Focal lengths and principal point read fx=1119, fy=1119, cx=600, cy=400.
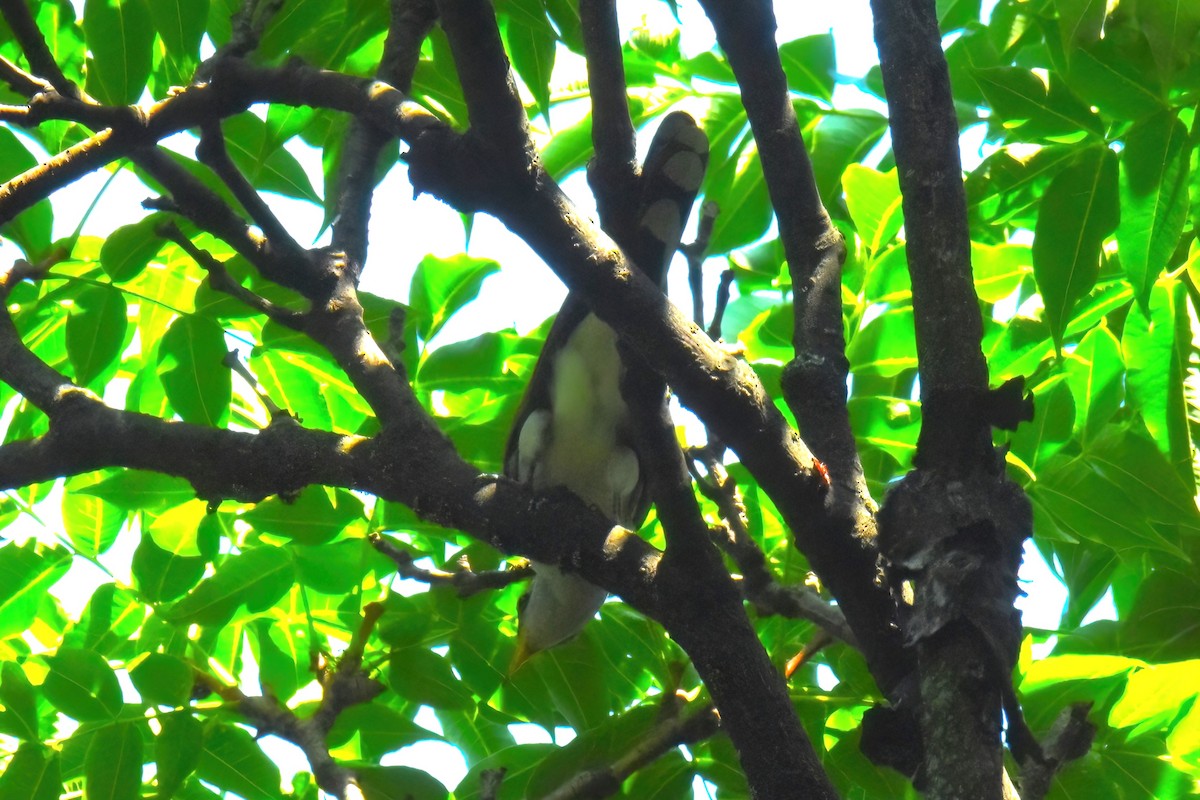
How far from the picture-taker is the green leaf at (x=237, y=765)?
2551 millimetres

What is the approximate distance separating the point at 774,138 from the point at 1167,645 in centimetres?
128

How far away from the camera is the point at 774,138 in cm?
198

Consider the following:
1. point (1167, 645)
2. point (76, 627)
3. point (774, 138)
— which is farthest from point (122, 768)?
point (1167, 645)

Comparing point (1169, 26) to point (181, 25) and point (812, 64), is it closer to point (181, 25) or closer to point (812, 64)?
point (812, 64)

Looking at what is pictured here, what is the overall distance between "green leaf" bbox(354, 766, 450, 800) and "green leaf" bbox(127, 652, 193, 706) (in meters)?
0.42

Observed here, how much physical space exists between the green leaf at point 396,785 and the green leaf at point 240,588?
0.45 meters

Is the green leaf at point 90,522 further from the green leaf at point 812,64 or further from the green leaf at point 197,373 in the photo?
the green leaf at point 812,64

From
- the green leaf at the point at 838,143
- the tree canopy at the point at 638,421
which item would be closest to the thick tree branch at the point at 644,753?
the tree canopy at the point at 638,421

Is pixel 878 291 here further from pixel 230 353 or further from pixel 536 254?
pixel 230 353

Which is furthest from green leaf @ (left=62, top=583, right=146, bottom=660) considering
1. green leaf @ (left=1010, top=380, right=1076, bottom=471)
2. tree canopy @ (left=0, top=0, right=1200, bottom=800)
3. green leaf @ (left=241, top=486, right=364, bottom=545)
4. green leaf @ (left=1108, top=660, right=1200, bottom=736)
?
green leaf @ (left=1108, top=660, right=1200, bottom=736)

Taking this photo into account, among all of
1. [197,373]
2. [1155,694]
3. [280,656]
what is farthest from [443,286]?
[1155,694]

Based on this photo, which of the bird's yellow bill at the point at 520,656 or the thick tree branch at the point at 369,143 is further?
the bird's yellow bill at the point at 520,656

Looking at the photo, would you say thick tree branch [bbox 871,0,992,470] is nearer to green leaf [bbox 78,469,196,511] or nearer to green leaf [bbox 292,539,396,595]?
green leaf [bbox 292,539,396,595]

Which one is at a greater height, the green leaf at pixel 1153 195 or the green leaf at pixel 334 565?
the green leaf at pixel 1153 195
